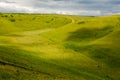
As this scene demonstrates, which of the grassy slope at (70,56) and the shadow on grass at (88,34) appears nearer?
the grassy slope at (70,56)

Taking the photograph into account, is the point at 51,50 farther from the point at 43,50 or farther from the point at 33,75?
the point at 33,75

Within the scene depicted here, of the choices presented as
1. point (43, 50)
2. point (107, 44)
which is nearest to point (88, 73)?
point (43, 50)

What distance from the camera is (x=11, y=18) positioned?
149 metres

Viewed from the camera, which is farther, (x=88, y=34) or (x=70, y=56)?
(x=88, y=34)

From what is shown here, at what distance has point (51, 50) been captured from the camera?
58938 mm

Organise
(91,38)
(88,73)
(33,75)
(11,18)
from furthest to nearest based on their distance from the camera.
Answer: (11,18), (91,38), (88,73), (33,75)

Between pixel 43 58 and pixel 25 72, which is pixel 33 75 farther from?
pixel 43 58

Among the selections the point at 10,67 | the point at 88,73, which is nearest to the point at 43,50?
the point at 88,73

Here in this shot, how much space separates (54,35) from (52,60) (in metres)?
37.2

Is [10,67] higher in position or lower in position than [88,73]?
higher

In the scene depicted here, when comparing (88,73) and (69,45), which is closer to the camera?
(88,73)

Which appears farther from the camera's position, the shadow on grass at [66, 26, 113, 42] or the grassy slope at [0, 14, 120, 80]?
the shadow on grass at [66, 26, 113, 42]

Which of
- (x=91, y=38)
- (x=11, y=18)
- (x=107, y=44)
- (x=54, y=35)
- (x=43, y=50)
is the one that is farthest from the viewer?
(x=11, y=18)

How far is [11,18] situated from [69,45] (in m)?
83.5
